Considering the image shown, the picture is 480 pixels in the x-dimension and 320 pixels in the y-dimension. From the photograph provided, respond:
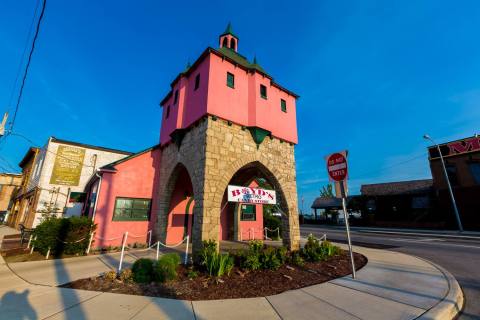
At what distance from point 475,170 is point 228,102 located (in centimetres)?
2980

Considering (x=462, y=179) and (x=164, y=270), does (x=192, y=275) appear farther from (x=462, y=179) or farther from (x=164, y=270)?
(x=462, y=179)

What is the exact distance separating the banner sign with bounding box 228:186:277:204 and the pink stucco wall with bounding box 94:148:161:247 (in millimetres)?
6052

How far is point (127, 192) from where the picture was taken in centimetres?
1214

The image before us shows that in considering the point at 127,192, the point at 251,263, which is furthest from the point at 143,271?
the point at 127,192

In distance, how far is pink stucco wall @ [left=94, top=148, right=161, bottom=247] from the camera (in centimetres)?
1119

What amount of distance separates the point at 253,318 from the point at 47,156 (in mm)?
22158

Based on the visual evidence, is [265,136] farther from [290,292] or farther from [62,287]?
[62,287]

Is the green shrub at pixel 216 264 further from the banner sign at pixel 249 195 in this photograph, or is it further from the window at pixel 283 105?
the window at pixel 283 105

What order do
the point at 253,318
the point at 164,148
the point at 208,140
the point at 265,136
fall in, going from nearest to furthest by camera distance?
the point at 253,318 < the point at 208,140 < the point at 265,136 < the point at 164,148

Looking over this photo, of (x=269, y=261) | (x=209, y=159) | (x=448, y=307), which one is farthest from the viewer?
(x=209, y=159)

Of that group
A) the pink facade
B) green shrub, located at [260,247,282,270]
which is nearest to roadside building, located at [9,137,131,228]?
the pink facade

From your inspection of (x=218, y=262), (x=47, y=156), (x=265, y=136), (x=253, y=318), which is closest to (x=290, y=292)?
(x=253, y=318)

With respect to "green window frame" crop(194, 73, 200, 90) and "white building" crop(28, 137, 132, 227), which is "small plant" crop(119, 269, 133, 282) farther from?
"white building" crop(28, 137, 132, 227)

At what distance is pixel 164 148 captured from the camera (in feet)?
44.7
